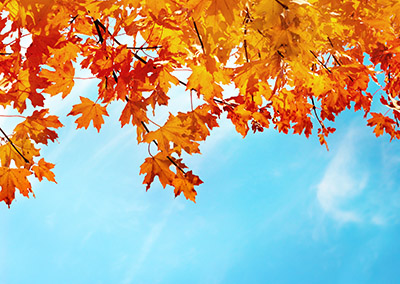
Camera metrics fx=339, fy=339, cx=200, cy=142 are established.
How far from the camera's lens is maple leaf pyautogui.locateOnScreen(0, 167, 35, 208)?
2951 mm

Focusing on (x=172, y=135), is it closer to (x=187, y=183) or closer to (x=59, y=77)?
(x=187, y=183)

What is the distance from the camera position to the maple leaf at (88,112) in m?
2.99

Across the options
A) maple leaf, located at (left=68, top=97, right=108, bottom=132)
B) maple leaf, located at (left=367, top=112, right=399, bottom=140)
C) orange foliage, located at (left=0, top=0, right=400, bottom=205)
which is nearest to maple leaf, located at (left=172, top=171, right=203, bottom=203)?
orange foliage, located at (left=0, top=0, right=400, bottom=205)

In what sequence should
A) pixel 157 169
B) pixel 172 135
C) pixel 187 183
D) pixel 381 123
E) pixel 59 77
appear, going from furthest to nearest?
pixel 381 123, pixel 187 183, pixel 157 169, pixel 59 77, pixel 172 135

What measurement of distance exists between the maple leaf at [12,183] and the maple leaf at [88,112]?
65 cm

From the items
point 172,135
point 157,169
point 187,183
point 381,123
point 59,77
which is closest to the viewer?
point 172,135

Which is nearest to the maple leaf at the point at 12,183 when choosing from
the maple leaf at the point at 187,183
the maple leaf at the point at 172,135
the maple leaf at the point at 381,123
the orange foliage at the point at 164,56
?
the orange foliage at the point at 164,56

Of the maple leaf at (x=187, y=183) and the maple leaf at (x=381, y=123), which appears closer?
the maple leaf at (x=187, y=183)

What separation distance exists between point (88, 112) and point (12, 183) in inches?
36.1

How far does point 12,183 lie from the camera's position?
301 centimetres

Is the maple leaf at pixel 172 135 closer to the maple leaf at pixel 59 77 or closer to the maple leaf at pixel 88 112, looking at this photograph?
the maple leaf at pixel 88 112

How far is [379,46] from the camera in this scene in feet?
18.5

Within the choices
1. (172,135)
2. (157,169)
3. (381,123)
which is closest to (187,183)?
(157,169)

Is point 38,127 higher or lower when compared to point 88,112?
lower
